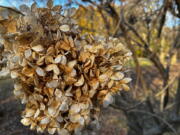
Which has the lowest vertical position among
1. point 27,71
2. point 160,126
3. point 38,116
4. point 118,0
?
point 160,126

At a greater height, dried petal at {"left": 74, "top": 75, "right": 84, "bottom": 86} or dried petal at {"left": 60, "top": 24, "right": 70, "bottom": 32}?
dried petal at {"left": 60, "top": 24, "right": 70, "bottom": 32}

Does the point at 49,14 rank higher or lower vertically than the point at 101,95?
higher

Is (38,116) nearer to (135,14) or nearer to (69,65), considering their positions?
(69,65)

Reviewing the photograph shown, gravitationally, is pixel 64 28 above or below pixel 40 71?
above

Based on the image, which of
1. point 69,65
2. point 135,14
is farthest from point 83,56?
point 135,14

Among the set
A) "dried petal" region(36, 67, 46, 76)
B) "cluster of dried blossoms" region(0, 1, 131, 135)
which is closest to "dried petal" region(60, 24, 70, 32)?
"cluster of dried blossoms" region(0, 1, 131, 135)

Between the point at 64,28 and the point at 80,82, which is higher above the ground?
the point at 64,28

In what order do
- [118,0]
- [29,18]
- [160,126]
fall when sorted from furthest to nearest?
[160,126], [118,0], [29,18]

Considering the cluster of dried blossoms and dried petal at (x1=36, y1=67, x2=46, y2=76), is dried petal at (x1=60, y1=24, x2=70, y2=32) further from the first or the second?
dried petal at (x1=36, y1=67, x2=46, y2=76)

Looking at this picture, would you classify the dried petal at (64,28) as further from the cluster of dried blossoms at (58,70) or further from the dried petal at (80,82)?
the dried petal at (80,82)
